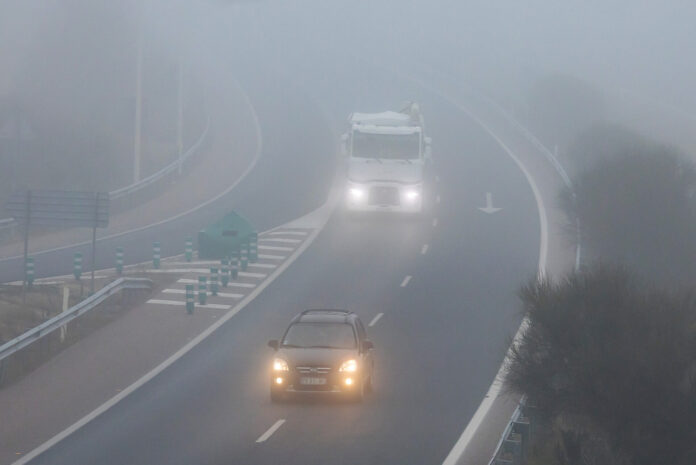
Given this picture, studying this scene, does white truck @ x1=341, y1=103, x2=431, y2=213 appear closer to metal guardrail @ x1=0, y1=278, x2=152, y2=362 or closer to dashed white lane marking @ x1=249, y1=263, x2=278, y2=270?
dashed white lane marking @ x1=249, y1=263, x2=278, y2=270

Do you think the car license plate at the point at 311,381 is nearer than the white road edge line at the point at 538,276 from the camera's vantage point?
No

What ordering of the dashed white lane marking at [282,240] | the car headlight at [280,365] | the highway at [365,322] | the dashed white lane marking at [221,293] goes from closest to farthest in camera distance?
the highway at [365,322] < the car headlight at [280,365] < the dashed white lane marking at [221,293] < the dashed white lane marking at [282,240]

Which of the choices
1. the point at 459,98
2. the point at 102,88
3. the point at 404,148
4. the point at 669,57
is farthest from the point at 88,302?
the point at 669,57

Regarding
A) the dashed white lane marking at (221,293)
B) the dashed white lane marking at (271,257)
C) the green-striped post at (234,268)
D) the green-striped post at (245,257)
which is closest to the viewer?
the dashed white lane marking at (221,293)

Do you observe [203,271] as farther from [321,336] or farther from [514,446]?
[514,446]

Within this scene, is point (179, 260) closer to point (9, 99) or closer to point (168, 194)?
point (168, 194)

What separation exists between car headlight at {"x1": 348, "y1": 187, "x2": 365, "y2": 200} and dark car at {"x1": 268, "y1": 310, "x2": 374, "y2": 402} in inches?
835

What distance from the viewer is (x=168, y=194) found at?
50.4m

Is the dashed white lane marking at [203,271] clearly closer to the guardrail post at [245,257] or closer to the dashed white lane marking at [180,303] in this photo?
the guardrail post at [245,257]

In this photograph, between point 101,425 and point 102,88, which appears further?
point 102,88

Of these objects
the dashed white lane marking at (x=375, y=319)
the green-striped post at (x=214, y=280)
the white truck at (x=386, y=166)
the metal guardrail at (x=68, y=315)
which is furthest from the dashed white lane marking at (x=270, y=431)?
the white truck at (x=386, y=166)

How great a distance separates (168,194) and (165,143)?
1446 centimetres

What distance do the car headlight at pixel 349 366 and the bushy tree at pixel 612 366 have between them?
3435 mm

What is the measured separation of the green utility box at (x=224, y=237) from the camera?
3634cm
